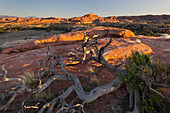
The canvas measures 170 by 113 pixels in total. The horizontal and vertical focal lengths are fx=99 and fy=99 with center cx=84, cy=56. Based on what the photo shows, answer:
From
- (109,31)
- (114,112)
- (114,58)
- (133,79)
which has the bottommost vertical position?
(114,112)

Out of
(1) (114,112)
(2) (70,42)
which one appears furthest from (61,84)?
(2) (70,42)

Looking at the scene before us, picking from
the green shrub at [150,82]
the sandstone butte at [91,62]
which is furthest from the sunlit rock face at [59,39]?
the green shrub at [150,82]

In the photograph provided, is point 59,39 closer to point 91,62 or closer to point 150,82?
point 91,62

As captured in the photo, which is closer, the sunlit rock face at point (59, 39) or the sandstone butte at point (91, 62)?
the sandstone butte at point (91, 62)

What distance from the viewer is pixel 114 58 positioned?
6262 millimetres

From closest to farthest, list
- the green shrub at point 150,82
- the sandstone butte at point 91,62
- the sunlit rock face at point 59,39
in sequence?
1. the green shrub at point 150,82
2. the sandstone butte at point 91,62
3. the sunlit rock face at point 59,39

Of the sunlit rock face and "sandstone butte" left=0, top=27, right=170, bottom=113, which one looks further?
the sunlit rock face

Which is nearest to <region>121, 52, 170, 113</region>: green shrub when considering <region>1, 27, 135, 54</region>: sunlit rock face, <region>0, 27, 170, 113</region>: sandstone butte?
<region>0, 27, 170, 113</region>: sandstone butte

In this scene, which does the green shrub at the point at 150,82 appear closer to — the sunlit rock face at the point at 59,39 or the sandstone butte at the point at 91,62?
the sandstone butte at the point at 91,62

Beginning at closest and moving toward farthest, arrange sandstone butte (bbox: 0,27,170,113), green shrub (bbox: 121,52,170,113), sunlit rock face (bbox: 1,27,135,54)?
green shrub (bbox: 121,52,170,113) → sandstone butte (bbox: 0,27,170,113) → sunlit rock face (bbox: 1,27,135,54)

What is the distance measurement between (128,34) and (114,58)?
25.0 ft

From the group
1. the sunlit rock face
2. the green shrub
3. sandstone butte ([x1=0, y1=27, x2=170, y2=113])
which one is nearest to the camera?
the green shrub

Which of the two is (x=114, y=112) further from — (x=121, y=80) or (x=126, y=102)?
(x=121, y=80)

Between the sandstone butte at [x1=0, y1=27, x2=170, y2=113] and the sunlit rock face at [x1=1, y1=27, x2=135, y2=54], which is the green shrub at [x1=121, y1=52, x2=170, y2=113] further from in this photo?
the sunlit rock face at [x1=1, y1=27, x2=135, y2=54]
